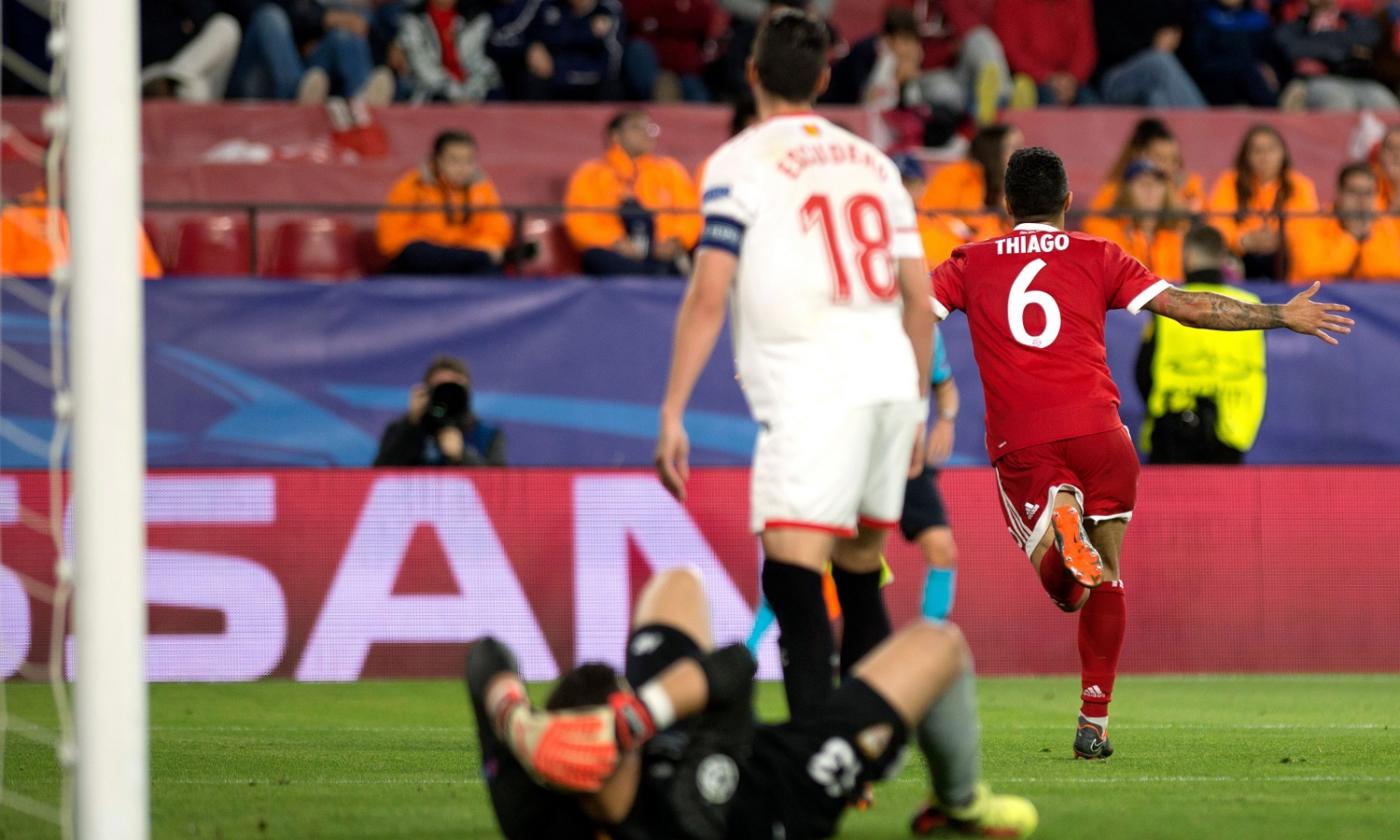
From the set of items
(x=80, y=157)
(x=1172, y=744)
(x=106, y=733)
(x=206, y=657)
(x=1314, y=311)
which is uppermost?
(x=80, y=157)

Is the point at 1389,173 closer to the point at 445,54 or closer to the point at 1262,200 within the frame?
the point at 1262,200

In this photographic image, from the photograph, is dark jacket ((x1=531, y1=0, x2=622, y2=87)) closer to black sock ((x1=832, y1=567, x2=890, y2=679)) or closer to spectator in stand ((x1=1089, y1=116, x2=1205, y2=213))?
spectator in stand ((x1=1089, y1=116, x2=1205, y2=213))

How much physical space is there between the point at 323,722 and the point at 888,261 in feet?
14.0

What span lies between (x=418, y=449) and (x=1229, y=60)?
7641 mm

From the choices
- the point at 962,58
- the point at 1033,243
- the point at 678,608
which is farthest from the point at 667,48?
the point at 678,608

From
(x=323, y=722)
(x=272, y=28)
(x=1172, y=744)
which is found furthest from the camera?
(x=272, y=28)

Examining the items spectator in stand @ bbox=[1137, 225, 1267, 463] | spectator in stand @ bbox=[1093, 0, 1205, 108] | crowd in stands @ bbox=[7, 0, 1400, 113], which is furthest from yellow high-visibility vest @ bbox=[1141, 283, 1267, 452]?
spectator in stand @ bbox=[1093, 0, 1205, 108]

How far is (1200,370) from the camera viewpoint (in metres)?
12.0

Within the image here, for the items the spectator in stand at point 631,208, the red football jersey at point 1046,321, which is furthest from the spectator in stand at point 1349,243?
the red football jersey at point 1046,321

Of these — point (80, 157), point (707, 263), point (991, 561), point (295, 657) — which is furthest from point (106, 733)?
point (991, 561)

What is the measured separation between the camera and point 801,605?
531cm

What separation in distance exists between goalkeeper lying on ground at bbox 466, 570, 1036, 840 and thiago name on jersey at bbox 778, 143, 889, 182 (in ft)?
4.35

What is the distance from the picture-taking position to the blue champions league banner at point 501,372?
1188cm

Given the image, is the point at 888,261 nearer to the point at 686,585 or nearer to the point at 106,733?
the point at 686,585
